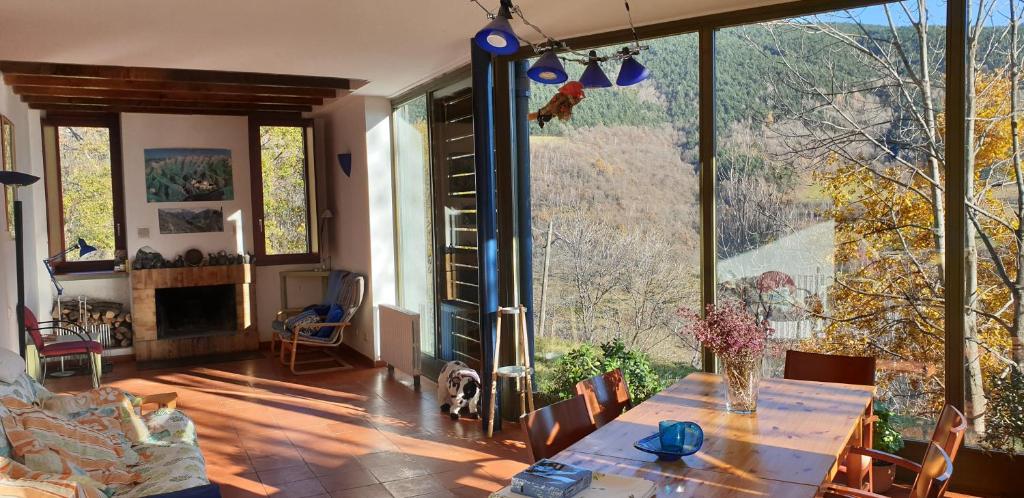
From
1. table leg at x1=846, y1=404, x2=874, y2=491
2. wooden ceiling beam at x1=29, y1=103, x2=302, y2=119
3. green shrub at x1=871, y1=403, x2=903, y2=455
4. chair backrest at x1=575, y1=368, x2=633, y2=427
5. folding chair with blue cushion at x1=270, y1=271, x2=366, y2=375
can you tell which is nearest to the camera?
chair backrest at x1=575, y1=368, x2=633, y2=427

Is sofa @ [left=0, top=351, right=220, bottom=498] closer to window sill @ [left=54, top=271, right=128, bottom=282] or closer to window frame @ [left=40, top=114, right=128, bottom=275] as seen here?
window sill @ [left=54, top=271, right=128, bottom=282]

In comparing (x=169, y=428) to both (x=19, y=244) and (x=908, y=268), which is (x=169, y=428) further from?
(x=908, y=268)

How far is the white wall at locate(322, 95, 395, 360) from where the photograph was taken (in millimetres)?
8094

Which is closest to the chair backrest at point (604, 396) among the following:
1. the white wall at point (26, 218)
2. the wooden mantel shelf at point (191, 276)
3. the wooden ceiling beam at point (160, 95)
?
the white wall at point (26, 218)

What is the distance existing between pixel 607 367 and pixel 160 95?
5.32 meters

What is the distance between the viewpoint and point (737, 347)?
3.12 meters

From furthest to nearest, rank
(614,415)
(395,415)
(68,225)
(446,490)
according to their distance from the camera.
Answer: (68,225) → (395,415) → (446,490) → (614,415)

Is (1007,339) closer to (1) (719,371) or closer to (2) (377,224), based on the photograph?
(1) (719,371)

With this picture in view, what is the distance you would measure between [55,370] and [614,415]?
22.7 ft

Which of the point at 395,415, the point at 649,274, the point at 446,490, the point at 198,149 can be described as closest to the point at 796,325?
the point at 649,274

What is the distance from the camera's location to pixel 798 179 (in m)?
4.55

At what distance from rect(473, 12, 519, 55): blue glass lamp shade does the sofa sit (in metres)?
2.17

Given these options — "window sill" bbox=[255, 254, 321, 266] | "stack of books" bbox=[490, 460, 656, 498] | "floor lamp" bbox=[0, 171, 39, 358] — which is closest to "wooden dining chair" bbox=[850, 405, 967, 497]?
"stack of books" bbox=[490, 460, 656, 498]

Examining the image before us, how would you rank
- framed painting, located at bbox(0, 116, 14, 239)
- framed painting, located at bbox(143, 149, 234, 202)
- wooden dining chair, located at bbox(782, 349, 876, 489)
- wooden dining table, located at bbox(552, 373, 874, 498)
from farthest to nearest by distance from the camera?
framed painting, located at bbox(143, 149, 234, 202), framed painting, located at bbox(0, 116, 14, 239), wooden dining chair, located at bbox(782, 349, 876, 489), wooden dining table, located at bbox(552, 373, 874, 498)
